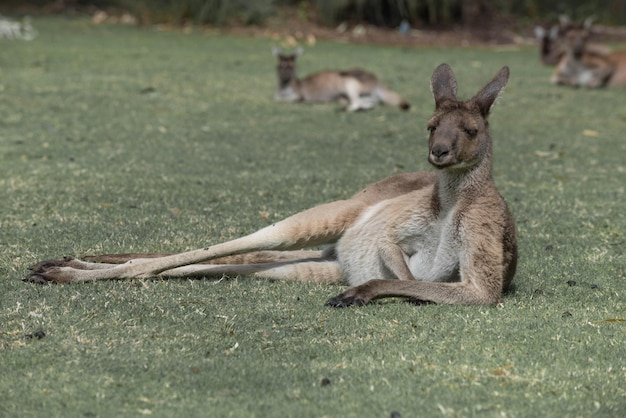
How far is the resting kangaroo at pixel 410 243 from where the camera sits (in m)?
4.63

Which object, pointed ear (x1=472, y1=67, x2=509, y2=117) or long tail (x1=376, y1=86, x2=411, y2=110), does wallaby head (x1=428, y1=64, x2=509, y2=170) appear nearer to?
pointed ear (x1=472, y1=67, x2=509, y2=117)

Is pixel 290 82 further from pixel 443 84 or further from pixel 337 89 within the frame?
pixel 443 84

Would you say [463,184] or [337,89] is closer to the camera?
[463,184]

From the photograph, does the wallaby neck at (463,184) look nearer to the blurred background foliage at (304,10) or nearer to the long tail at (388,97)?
the long tail at (388,97)

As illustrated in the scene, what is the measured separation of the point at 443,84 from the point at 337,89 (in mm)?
7092

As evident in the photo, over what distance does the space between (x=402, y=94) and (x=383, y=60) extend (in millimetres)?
A: 3095

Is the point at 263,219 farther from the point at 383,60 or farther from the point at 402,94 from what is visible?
the point at 383,60

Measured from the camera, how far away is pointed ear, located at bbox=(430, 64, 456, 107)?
4957mm

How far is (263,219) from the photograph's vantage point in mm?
6547

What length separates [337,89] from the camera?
12.0 m

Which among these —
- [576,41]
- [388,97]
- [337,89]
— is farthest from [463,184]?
[576,41]

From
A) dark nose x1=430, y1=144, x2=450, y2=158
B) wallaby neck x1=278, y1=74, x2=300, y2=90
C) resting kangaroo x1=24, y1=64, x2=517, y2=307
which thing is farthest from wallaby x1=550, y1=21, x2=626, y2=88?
dark nose x1=430, y1=144, x2=450, y2=158

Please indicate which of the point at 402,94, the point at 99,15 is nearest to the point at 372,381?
the point at 402,94

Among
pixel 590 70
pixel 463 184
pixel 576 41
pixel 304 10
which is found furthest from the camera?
pixel 304 10
